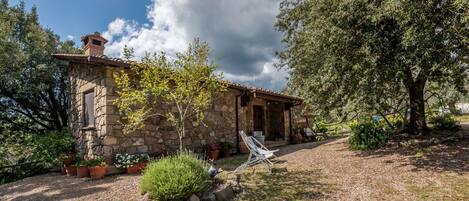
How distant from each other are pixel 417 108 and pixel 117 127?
359 inches

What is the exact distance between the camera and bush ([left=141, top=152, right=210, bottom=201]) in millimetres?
4379

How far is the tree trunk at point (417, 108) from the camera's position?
9.24 metres

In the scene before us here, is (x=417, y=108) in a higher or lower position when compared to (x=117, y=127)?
higher

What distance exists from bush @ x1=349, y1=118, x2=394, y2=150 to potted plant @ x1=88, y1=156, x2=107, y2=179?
23.8 feet

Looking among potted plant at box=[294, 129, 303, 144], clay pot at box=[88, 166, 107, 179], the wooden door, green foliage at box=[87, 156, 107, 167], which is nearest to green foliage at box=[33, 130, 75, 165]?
green foliage at box=[87, 156, 107, 167]

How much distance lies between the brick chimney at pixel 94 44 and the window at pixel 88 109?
4.50 ft

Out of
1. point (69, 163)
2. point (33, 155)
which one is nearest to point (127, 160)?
point (69, 163)

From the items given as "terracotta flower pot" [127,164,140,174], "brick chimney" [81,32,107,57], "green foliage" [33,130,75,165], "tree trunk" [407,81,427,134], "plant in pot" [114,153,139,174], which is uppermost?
"brick chimney" [81,32,107,57]

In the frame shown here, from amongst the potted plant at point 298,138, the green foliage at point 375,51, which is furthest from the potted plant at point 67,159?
the potted plant at point 298,138

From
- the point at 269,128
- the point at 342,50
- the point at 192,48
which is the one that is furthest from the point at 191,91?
the point at 269,128

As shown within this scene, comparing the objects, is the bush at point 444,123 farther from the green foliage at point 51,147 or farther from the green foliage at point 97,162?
the green foliage at point 51,147

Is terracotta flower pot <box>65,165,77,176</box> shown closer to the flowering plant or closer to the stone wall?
the stone wall

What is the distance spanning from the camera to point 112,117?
7414mm

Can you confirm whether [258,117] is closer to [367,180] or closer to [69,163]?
[69,163]
